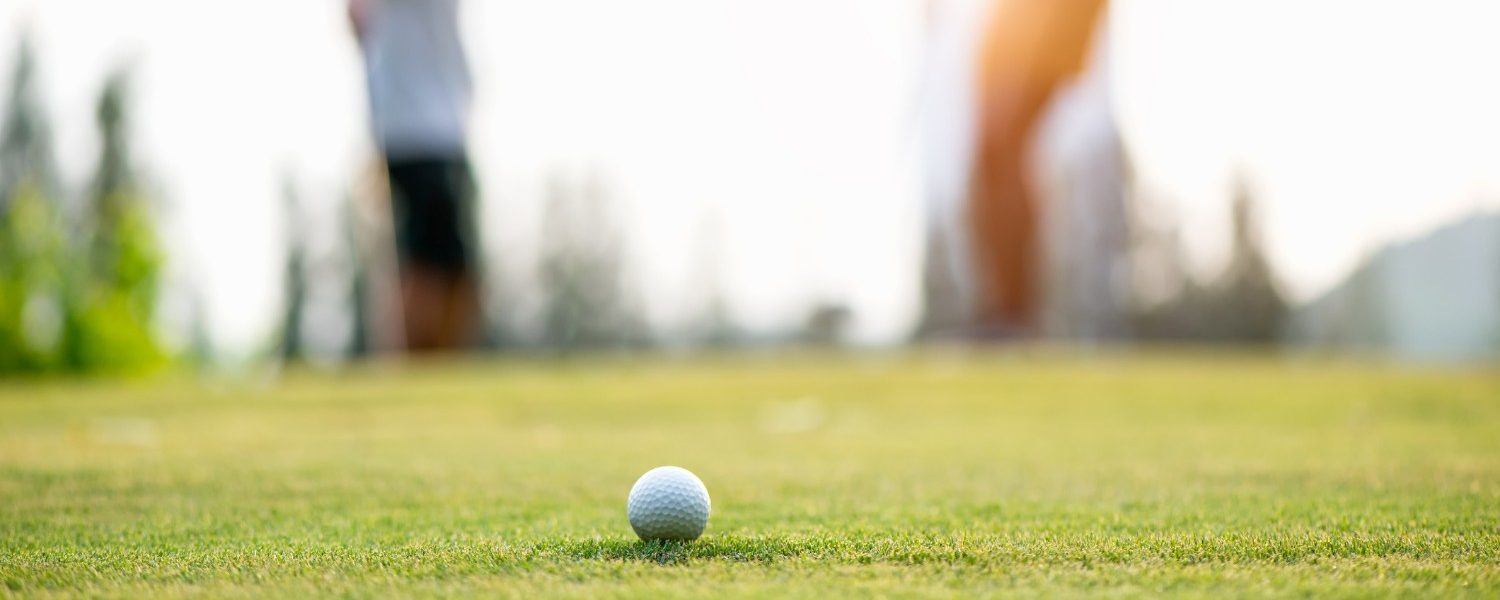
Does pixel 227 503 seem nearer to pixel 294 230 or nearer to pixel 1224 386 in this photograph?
pixel 1224 386

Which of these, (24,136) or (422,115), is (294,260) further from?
(422,115)

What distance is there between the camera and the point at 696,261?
97.7 feet

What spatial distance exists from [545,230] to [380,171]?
23.9 meters

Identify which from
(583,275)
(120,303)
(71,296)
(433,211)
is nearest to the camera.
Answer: (433,211)

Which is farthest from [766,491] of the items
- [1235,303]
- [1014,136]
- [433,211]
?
[1235,303]

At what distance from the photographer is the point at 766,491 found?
111 inches

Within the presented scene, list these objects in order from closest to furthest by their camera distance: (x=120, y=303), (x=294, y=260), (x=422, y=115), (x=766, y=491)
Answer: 1. (x=766, y=491)
2. (x=422, y=115)
3. (x=120, y=303)
4. (x=294, y=260)

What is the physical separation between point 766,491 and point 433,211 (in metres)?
4.52

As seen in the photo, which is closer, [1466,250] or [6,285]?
[6,285]

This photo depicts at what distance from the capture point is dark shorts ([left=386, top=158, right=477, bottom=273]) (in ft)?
21.9

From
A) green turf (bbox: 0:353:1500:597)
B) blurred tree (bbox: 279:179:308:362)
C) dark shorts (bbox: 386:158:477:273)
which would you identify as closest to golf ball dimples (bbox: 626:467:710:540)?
green turf (bbox: 0:353:1500:597)

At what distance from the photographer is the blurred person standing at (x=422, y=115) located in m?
6.61

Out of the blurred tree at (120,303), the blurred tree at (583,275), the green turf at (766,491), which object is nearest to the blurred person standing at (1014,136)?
the green turf at (766,491)

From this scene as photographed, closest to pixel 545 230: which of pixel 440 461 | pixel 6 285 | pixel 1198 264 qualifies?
pixel 1198 264
